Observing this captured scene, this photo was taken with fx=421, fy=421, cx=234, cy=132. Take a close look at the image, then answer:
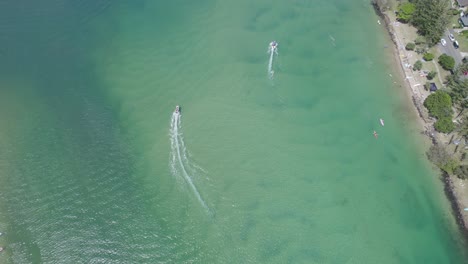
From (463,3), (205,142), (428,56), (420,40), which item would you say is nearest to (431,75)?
(428,56)

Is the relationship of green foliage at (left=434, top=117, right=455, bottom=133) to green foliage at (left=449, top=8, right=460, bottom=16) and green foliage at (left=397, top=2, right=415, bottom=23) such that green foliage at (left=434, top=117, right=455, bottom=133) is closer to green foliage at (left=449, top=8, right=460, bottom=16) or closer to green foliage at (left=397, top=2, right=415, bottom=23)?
green foliage at (left=397, top=2, right=415, bottom=23)

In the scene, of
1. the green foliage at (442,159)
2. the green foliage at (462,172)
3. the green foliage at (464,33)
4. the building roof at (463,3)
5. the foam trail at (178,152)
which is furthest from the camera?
the building roof at (463,3)

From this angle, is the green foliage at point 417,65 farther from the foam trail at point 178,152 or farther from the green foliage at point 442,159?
the foam trail at point 178,152

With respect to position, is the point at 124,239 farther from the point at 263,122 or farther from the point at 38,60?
the point at 38,60

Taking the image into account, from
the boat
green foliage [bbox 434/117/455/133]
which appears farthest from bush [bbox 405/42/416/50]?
the boat

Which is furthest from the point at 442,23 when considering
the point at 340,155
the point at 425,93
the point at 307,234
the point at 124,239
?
the point at 124,239

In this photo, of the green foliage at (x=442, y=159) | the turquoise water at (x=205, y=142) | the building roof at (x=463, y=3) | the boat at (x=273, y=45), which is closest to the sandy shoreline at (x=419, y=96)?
the green foliage at (x=442, y=159)
